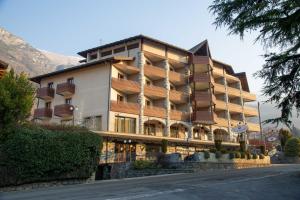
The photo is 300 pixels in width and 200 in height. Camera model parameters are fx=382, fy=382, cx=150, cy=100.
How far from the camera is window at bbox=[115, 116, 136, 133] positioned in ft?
145

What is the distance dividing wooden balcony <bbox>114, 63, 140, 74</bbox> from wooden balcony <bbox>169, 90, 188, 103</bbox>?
6500mm

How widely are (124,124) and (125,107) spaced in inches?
79.3

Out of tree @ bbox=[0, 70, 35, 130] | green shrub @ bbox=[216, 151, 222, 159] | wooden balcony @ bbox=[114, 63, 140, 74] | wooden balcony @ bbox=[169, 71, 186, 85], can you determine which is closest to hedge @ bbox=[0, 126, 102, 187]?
tree @ bbox=[0, 70, 35, 130]

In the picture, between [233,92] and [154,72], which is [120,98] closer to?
[154,72]

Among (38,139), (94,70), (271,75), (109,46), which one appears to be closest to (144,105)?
(94,70)

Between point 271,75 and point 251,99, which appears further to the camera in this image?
point 251,99

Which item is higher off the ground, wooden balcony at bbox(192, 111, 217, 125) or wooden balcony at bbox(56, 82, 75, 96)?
wooden balcony at bbox(56, 82, 75, 96)

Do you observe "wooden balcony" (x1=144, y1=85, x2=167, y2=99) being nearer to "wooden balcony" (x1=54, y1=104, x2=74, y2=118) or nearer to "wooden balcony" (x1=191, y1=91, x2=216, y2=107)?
"wooden balcony" (x1=191, y1=91, x2=216, y2=107)

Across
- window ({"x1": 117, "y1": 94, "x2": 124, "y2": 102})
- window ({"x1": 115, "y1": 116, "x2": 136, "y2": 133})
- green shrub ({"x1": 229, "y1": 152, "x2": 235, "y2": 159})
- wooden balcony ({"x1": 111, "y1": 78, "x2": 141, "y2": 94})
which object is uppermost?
wooden balcony ({"x1": 111, "y1": 78, "x2": 141, "y2": 94})

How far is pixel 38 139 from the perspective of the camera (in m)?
21.3

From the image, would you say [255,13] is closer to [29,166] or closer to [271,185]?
[271,185]

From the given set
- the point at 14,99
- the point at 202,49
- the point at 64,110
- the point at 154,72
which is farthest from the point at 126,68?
the point at 14,99

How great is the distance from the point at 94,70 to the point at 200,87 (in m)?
18.2

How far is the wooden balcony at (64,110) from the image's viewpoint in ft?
151
